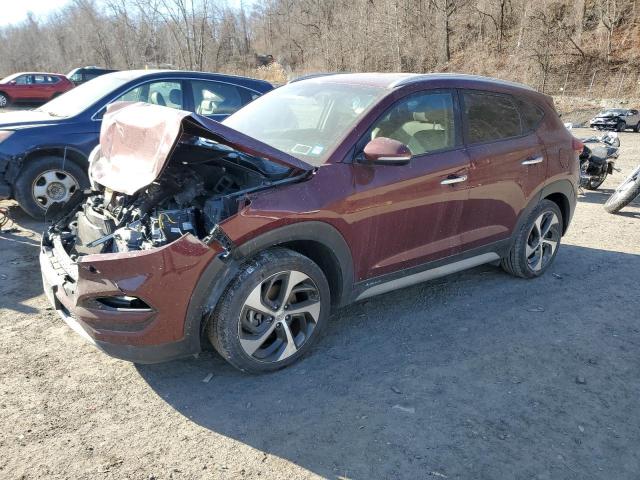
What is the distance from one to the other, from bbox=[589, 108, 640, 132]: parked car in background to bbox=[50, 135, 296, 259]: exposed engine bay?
80.0 feet

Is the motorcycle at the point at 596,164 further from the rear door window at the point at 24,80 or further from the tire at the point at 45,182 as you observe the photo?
the rear door window at the point at 24,80

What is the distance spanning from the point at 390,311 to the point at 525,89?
7.81 feet

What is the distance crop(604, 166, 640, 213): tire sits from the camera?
7.25 m

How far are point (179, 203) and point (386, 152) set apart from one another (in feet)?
4.45

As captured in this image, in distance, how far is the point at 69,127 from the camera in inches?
246

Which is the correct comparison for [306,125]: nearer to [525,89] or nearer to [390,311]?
[390,311]

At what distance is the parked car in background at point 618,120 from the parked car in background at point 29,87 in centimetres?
2543

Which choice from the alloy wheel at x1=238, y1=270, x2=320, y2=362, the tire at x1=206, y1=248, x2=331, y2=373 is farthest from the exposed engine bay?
the alloy wheel at x1=238, y1=270, x2=320, y2=362

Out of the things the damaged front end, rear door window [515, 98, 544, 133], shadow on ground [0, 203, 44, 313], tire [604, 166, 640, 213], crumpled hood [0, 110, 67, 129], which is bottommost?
tire [604, 166, 640, 213]

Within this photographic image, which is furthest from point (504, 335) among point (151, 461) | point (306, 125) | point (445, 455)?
point (151, 461)

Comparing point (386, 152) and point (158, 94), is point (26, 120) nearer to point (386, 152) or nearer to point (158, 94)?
point (158, 94)

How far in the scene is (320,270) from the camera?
3.30m

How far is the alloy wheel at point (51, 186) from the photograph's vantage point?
6199 mm

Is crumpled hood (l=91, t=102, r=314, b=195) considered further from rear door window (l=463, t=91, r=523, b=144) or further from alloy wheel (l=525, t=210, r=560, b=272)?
alloy wheel (l=525, t=210, r=560, b=272)
